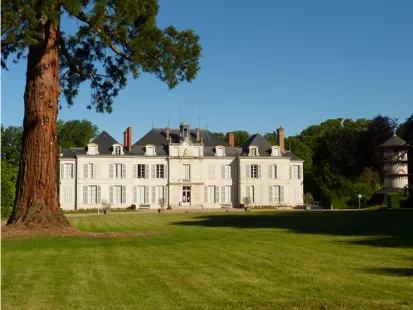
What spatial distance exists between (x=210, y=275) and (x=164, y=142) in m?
39.2

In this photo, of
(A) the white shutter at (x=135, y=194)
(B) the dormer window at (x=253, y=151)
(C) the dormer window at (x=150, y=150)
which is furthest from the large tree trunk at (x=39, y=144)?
(B) the dormer window at (x=253, y=151)

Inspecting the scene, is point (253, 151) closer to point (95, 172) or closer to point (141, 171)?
point (141, 171)

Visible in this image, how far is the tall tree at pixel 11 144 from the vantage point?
186ft

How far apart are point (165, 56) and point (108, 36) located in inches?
59.3

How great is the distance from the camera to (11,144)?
58844 mm

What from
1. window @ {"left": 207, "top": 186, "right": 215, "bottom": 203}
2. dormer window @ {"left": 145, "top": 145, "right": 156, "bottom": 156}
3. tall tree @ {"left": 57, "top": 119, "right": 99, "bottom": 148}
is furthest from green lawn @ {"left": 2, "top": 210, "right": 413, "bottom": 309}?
tall tree @ {"left": 57, "top": 119, "right": 99, "bottom": 148}

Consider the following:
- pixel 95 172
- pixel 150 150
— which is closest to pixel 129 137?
pixel 150 150

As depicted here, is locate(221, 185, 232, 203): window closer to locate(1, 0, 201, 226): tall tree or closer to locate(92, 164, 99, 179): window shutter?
locate(92, 164, 99, 179): window shutter

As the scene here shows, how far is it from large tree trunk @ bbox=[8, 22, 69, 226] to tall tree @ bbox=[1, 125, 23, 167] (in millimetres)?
44681

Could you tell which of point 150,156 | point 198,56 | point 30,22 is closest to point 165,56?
point 198,56

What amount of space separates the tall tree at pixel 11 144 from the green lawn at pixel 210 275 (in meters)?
48.5

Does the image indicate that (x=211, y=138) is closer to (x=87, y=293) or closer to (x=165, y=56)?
(x=165, y=56)

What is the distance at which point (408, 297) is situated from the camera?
539 centimetres

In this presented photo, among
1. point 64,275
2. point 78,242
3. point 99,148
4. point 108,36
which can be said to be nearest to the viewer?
point 64,275
